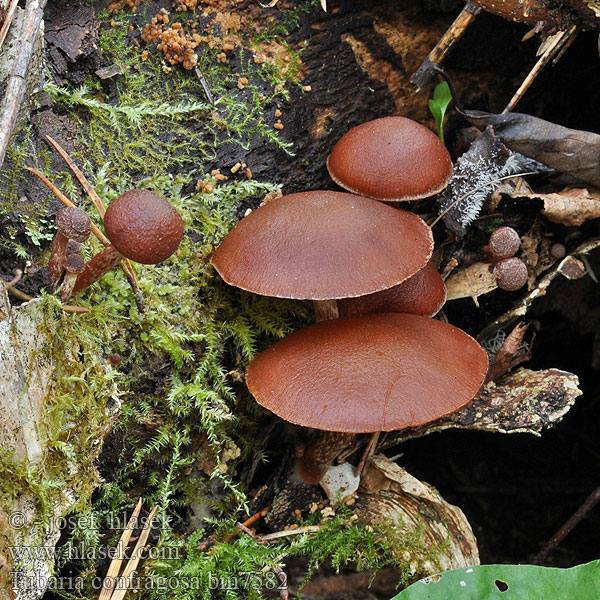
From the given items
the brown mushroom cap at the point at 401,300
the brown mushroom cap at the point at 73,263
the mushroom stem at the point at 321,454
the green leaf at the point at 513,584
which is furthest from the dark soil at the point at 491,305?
the green leaf at the point at 513,584

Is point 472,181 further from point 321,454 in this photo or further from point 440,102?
point 321,454

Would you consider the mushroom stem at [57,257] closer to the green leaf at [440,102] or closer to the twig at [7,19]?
the twig at [7,19]

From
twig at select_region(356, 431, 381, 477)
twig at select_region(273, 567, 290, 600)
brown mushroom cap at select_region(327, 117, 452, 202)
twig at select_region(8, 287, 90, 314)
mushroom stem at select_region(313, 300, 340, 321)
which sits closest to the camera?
twig at select_region(8, 287, 90, 314)

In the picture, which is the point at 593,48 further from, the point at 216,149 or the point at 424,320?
the point at 216,149

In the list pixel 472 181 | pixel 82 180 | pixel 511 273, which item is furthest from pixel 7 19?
pixel 511 273

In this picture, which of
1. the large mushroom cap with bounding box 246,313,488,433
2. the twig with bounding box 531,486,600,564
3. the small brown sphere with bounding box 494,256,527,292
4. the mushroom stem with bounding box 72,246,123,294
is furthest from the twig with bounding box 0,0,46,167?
the twig with bounding box 531,486,600,564

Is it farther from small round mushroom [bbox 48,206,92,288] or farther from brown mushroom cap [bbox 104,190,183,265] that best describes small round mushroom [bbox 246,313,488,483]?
small round mushroom [bbox 48,206,92,288]
